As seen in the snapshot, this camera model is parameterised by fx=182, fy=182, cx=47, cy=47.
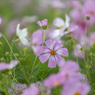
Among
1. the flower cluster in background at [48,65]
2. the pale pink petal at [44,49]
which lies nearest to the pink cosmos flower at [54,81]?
the flower cluster in background at [48,65]

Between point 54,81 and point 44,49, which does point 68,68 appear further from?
point 44,49

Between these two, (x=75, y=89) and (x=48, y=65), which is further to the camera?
(x=48, y=65)

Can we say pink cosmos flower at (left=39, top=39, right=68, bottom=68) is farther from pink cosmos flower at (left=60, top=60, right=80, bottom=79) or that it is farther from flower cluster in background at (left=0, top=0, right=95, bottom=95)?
pink cosmos flower at (left=60, top=60, right=80, bottom=79)

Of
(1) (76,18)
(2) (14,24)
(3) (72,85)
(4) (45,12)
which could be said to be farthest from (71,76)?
(4) (45,12)

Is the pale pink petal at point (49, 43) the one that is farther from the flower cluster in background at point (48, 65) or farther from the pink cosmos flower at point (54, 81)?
the pink cosmos flower at point (54, 81)

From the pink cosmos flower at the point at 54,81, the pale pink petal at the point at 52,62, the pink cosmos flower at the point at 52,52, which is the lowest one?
the pale pink petal at the point at 52,62

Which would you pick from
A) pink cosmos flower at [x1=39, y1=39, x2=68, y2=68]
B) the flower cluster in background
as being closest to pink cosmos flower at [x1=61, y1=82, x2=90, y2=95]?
the flower cluster in background

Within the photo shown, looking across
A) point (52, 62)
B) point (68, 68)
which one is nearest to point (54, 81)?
point (68, 68)

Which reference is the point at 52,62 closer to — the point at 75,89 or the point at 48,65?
the point at 48,65

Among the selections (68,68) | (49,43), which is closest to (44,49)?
(49,43)
